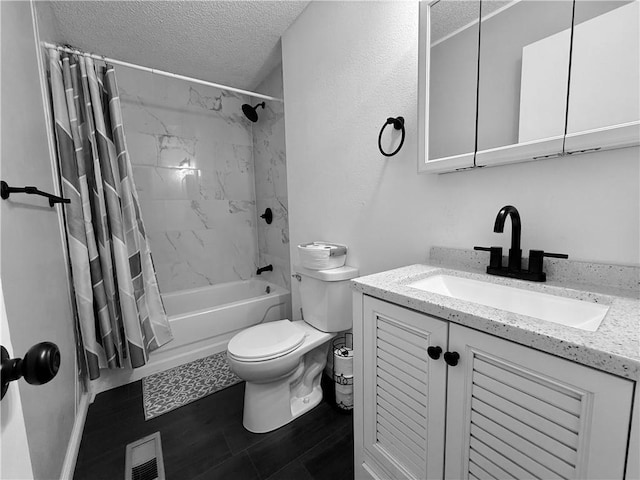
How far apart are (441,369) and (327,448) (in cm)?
91

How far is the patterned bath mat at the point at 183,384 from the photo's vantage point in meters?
1.65

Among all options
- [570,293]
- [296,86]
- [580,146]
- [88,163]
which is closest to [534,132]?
[580,146]

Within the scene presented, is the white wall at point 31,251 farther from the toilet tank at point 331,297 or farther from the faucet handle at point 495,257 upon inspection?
the faucet handle at point 495,257

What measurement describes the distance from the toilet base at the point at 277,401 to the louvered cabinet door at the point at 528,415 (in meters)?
0.91

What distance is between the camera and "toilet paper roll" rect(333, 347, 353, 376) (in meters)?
1.52

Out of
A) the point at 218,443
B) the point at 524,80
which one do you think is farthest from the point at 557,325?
the point at 218,443

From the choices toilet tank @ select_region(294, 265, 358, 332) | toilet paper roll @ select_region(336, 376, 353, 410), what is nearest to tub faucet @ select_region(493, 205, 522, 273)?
toilet tank @ select_region(294, 265, 358, 332)

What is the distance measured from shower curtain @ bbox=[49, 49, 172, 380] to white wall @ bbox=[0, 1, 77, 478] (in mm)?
140

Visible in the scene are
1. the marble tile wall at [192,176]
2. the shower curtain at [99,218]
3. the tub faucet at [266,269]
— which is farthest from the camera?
the tub faucet at [266,269]

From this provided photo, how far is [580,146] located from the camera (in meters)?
0.78

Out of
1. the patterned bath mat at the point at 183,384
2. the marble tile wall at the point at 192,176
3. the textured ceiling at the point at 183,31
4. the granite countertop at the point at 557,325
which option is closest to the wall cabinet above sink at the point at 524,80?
the granite countertop at the point at 557,325

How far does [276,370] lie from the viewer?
136 cm

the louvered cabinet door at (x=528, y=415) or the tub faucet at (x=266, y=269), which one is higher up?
the louvered cabinet door at (x=528, y=415)

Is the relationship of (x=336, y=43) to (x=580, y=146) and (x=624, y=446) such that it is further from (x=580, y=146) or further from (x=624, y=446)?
(x=624, y=446)
